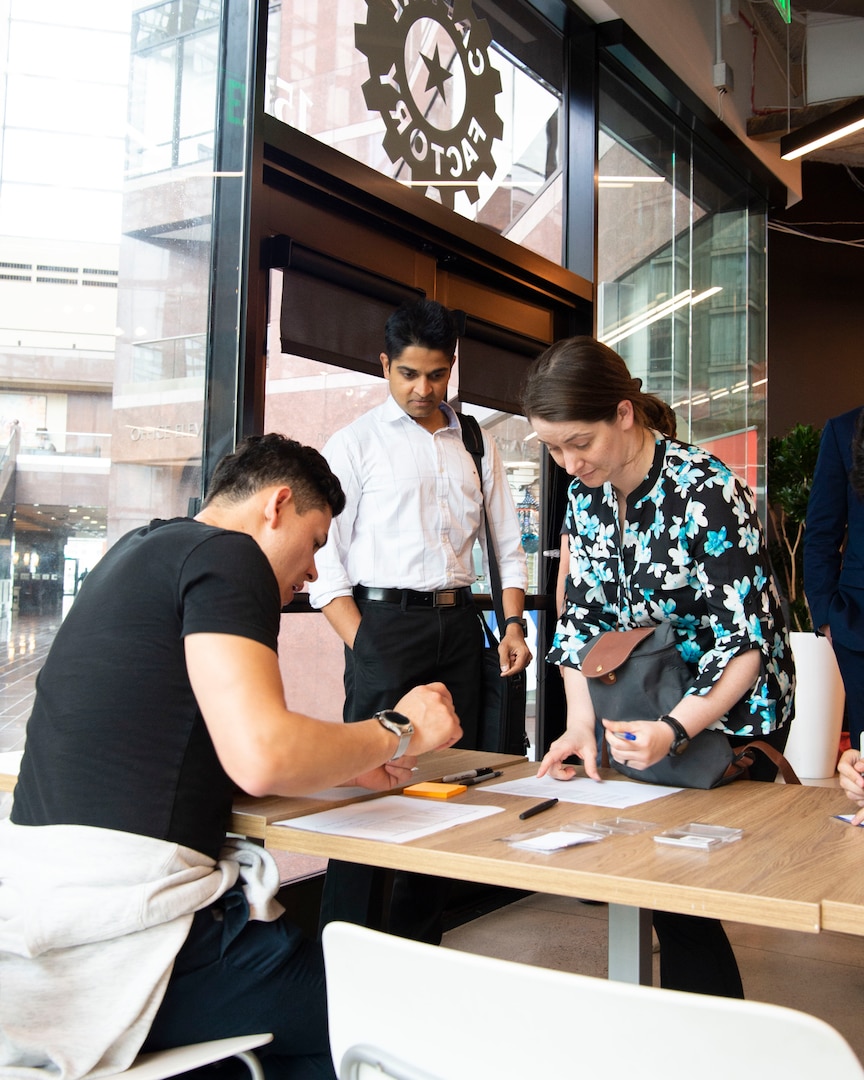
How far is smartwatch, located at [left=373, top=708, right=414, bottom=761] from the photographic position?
1619mm

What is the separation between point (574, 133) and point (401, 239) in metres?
1.61

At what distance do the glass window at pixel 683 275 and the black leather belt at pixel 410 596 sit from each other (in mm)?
2344

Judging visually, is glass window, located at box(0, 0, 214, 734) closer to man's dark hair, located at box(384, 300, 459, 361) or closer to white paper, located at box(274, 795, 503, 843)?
man's dark hair, located at box(384, 300, 459, 361)

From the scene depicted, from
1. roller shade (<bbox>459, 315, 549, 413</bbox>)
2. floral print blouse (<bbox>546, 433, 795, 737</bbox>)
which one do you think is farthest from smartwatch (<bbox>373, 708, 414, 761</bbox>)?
roller shade (<bbox>459, 315, 549, 413</bbox>)

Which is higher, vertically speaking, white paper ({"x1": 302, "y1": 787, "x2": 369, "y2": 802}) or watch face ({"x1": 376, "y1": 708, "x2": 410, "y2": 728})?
watch face ({"x1": 376, "y1": 708, "x2": 410, "y2": 728})

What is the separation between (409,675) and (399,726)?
1.24 meters

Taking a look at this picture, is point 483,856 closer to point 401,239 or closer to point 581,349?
point 581,349

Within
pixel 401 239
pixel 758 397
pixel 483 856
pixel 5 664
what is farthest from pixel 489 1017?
pixel 758 397

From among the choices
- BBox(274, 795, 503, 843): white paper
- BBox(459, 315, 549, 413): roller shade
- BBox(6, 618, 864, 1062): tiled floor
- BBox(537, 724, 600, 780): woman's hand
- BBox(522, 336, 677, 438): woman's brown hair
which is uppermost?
BBox(459, 315, 549, 413): roller shade

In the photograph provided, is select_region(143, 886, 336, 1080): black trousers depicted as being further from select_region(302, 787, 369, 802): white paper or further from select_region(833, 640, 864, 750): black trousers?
select_region(833, 640, 864, 750): black trousers

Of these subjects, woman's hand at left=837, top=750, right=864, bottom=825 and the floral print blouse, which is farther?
the floral print blouse

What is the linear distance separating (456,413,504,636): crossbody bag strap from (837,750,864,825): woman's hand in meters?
1.68

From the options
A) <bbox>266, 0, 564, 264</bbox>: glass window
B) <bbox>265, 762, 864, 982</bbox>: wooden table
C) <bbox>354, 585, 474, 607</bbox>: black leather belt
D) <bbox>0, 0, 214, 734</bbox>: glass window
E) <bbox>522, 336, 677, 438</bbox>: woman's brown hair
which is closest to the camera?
<bbox>265, 762, 864, 982</bbox>: wooden table

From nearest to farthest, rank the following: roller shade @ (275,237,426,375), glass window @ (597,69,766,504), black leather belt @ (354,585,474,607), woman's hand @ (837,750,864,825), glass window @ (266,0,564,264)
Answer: woman's hand @ (837,750,864,825)
black leather belt @ (354,585,474,607)
roller shade @ (275,237,426,375)
glass window @ (266,0,564,264)
glass window @ (597,69,766,504)
